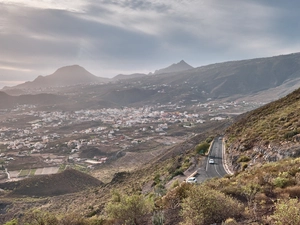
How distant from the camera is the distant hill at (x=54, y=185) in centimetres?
5219

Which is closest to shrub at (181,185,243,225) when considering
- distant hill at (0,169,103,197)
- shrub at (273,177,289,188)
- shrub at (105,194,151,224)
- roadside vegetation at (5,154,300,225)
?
roadside vegetation at (5,154,300,225)

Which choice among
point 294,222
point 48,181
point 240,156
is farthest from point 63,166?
point 294,222

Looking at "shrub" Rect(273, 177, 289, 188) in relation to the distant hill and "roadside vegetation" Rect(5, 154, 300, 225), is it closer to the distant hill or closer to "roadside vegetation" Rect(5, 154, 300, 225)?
"roadside vegetation" Rect(5, 154, 300, 225)

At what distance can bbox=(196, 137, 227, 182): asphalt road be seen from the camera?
2244 centimetres

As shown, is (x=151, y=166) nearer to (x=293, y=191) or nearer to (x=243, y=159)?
(x=243, y=159)

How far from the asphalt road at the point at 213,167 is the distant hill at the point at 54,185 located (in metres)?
32.8

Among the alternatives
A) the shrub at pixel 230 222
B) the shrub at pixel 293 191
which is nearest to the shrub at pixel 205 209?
the shrub at pixel 230 222

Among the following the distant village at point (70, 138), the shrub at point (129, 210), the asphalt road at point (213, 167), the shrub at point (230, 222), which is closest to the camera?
the shrub at point (230, 222)

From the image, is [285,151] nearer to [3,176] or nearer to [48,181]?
[48,181]

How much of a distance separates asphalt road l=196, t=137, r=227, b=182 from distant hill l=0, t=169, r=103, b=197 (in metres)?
32.8

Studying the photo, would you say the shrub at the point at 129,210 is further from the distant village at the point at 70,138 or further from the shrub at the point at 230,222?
the distant village at the point at 70,138

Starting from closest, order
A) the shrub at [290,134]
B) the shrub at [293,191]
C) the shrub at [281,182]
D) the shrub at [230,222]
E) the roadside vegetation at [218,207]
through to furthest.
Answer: the shrub at [230,222] → the roadside vegetation at [218,207] → the shrub at [293,191] → the shrub at [281,182] → the shrub at [290,134]

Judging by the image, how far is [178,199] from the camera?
34.4ft

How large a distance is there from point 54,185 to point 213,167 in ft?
136
